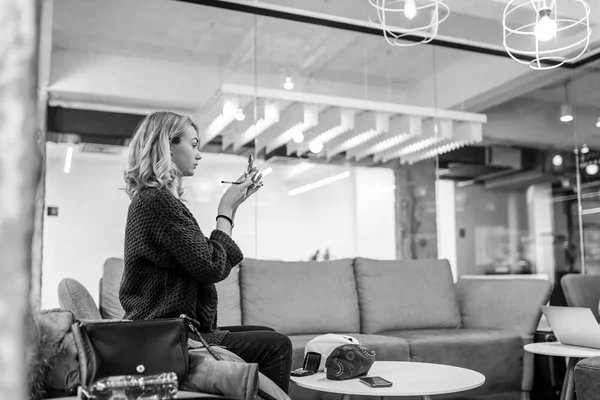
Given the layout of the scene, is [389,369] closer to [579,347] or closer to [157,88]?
[579,347]

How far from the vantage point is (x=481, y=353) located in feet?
11.4

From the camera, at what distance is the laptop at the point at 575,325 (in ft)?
9.21

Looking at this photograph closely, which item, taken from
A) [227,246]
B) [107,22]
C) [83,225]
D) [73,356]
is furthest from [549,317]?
[107,22]

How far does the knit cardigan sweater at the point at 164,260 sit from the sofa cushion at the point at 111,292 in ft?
3.95

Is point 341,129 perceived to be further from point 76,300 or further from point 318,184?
point 76,300

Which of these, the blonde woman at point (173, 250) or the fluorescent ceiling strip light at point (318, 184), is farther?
the fluorescent ceiling strip light at point (318, 184)

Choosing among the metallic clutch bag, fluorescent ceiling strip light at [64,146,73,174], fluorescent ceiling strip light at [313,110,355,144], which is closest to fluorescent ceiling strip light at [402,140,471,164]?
fluorescent ceiling strip light at [313,110,355,144]

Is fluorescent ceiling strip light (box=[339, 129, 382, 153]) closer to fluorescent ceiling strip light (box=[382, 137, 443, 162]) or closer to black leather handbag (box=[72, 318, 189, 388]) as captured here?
fluorescent ceiling strip light (box=[382, 137, 443, 162])

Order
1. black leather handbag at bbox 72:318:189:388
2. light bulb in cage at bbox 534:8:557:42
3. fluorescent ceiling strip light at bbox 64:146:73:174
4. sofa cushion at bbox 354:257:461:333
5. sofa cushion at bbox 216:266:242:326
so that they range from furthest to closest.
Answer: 1. fluorescent ceiling strip light at bbox 64:146:73:174
2. sofa cushion at bbox 354:257:461:333
3. sofa cushion at bbox 216:266:242:326
4. light bulb in cage at bbox 534:8:557:42
5. black leather handbag at bbox 72:318:189:388

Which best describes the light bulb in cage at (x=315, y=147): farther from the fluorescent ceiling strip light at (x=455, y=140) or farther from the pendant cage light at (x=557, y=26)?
the pendant cage light at (x=557, y=26)

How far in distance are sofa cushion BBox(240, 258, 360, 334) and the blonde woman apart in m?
1.34

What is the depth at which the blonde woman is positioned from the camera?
6.36 ft

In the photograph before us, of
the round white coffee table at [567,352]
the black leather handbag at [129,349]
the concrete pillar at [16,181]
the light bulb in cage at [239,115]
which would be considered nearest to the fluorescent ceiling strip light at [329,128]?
the light bulb in cage at [239,115]

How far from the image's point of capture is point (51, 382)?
1641 millimetres
